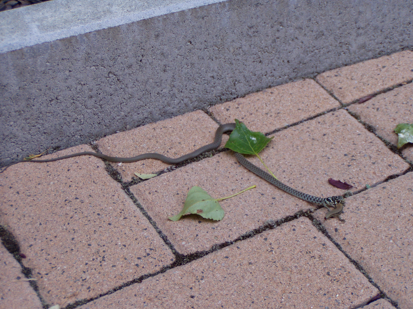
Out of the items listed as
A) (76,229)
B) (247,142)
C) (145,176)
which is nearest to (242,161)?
(247,142)

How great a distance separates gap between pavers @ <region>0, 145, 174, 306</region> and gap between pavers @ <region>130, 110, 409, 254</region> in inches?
6.2

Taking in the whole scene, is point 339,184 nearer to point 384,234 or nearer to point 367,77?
point 384,234

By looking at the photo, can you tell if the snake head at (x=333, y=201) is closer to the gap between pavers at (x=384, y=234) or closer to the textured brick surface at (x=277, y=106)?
the gap between pavers at (x=384, y=234)

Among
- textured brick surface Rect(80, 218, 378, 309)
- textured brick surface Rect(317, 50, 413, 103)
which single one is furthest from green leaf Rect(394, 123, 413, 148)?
textured brick surface Rect(80, 218, 378, 309)

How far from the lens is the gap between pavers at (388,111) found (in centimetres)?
303

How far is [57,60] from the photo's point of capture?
102 inches

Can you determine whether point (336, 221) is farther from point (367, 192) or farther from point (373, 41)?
point (373, 41)

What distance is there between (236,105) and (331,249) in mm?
1428

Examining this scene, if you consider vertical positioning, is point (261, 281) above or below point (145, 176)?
below

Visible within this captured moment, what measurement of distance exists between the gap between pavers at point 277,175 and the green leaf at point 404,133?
11 cm

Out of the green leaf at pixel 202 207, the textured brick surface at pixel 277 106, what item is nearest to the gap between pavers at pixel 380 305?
the green leaf at pixel 202 207

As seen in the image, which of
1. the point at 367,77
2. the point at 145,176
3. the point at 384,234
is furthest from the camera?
the point at 367,77

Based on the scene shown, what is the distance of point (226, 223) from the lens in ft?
7.99

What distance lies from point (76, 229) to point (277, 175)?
1295 mm
